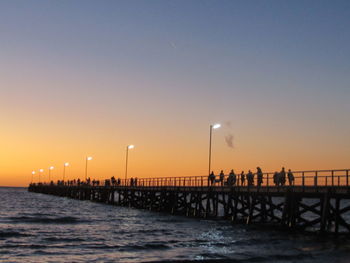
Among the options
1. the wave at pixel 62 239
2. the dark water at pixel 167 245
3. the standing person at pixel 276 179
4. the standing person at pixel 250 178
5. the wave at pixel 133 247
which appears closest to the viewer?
the dark water at pixel 167 245

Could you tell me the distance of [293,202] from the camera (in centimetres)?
2689

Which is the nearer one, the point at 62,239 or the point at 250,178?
the point at 62,239

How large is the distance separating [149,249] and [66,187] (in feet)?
244

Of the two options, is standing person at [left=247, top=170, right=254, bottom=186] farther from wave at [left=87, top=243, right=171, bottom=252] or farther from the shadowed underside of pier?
wave at [left=87, top=243, right=171, bottom=252]

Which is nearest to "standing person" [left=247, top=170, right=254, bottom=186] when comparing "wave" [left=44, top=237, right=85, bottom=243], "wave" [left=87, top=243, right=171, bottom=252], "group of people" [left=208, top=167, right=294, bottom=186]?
"group of people" [left=208, top=167, right=294, bottom=186]

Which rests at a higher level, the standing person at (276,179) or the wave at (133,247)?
the standing person at (276,179)

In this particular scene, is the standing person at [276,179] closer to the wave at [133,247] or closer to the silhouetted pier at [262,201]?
the silhouetted pier at [262,201]

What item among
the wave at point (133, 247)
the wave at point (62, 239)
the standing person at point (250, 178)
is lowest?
the wave at point (62, 239)

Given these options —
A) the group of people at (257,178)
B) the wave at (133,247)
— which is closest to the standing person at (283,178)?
the group of people at (257,178)

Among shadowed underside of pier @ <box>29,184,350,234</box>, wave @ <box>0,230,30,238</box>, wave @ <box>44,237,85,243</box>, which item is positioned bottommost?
wave @ <box>0,230,30,238</box>

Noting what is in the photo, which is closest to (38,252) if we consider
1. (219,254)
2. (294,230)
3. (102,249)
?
(102,249)

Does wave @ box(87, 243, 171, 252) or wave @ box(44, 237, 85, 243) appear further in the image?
wave @ box(44, 237, 85, 243)

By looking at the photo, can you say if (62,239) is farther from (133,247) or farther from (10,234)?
(133,247)

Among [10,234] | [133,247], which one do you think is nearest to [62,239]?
[10,234]
